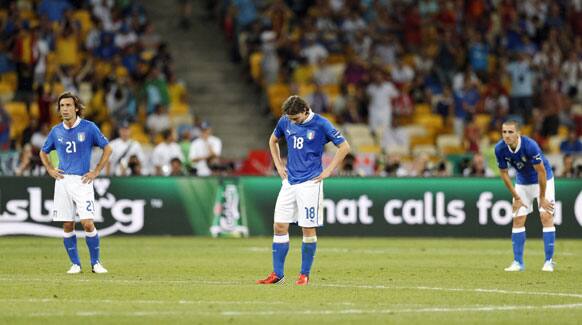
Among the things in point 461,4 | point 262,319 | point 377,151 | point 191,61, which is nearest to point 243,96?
point 191,61

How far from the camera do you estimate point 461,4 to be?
40750 mm

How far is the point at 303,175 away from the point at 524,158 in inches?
169

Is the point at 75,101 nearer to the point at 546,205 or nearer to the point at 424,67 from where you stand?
the point at 546,205

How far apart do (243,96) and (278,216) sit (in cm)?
2050

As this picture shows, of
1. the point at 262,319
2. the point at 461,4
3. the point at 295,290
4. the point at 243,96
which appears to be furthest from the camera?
the point at 461,4

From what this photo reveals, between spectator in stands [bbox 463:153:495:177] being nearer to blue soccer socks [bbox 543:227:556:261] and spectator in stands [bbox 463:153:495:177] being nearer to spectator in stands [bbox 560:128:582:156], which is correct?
spectator in stands [bbox 560:128:582:156]

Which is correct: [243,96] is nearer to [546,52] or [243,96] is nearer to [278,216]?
[546,52]

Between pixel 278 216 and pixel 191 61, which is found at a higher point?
pixel 191 61

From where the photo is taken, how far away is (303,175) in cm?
1709

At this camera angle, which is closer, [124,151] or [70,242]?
[70,242]

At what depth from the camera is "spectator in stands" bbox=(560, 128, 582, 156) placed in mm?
33625

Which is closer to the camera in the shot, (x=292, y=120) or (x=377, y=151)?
(x=292, y=120)

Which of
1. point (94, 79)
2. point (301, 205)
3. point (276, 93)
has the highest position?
point (94, 79)

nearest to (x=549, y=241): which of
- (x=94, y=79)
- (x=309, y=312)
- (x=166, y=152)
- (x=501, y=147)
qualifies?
(x=501, y=147)
